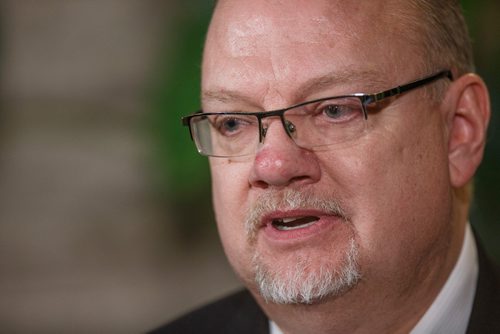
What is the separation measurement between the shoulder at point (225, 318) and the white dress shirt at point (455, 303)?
597 mm

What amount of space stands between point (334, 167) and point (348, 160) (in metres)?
0.04

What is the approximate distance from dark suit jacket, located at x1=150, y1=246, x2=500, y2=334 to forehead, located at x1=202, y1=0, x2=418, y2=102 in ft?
2.28

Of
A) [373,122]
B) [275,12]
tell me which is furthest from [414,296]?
[275,12]

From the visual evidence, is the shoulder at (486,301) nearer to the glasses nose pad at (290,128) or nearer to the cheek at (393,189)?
the cheek at (393,189)

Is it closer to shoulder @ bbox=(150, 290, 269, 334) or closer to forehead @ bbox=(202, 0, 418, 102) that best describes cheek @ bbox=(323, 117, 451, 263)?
forehead @ bbox=(202, 0, 418, 102)

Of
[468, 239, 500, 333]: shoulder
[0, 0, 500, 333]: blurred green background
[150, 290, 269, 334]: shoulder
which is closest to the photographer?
[468, 239, 500, 333]: shoulder

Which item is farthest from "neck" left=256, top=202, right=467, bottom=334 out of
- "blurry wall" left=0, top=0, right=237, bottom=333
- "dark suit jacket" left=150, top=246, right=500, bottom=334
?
"blurry wall" left=0, top=0, right=237, bottom=333

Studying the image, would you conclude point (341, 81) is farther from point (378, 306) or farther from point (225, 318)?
point (225, 318)

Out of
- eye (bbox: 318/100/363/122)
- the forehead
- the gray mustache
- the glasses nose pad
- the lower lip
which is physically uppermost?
the forehead

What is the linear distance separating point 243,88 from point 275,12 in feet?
0.73

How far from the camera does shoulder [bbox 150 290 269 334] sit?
8.87ft

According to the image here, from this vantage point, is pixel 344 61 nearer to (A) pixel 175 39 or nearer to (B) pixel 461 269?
(B) pixel 461 269

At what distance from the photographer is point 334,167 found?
2113 mm

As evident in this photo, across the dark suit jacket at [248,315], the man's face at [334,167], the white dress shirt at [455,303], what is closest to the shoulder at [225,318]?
the dark suit jacket at [248,315]
